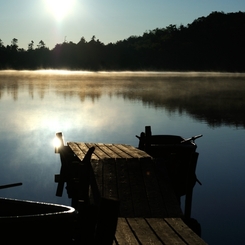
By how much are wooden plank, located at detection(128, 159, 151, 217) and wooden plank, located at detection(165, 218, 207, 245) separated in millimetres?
627

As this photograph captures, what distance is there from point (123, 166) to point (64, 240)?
17.6ft

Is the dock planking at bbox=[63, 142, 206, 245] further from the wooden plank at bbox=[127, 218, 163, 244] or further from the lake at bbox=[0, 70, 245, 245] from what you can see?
the lake at bbox=[0, 70, 245, 245]

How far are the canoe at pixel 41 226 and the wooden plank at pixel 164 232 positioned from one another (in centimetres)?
213

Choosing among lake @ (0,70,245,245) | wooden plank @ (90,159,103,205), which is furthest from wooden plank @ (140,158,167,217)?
lake @ (0,70,245,245)

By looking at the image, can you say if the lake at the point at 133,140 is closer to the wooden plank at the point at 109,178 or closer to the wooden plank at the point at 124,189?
the wooden plank at the point at 124,189

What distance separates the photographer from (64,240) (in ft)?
26.3

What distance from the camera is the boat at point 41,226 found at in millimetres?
7465

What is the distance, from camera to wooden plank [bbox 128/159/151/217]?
11.1m

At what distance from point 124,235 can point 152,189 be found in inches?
108

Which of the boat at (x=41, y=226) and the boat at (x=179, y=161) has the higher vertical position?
the boat at (x=41, y=226)

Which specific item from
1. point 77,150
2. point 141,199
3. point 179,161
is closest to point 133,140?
point 77,150

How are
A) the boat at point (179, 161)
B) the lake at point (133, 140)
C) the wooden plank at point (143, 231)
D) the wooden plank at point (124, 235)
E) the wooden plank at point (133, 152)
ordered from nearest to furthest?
the wooden plank at point (124, 235) → the wooden plank at point (143, 231) → the boat at point (179, 161) → the wooden plank at point (133, 152) → the lake at point (133, 140)

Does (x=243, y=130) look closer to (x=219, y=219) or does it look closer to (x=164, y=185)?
(x=219, y=219)

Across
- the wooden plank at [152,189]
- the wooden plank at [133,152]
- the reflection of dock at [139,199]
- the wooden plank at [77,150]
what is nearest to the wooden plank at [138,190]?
the reflection of dock at [139,199]
